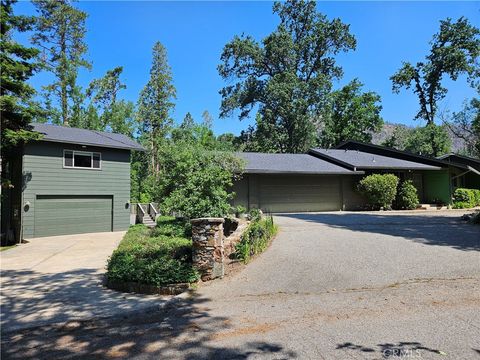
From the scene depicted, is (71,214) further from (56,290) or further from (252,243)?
(252,243)

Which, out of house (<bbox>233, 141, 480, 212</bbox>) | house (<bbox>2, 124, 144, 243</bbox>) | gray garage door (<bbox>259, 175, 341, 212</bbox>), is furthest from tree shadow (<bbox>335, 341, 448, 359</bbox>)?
gray garage door (<bbox>259, 175, 341, 212</bbox>)

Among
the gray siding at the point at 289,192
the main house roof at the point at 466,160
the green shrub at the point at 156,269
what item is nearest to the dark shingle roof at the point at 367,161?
the gray siding at the point at 289,192

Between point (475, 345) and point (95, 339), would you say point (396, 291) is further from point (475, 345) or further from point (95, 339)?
point (95, 339)

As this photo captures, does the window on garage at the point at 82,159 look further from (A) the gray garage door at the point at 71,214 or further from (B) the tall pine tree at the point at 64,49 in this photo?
(B) the tall pine tree at the point at 64,49

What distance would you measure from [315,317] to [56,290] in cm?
510

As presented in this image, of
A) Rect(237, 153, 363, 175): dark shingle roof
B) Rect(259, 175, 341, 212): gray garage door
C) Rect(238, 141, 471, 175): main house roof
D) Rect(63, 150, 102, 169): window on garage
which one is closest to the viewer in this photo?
Rect(63, 150, 102, 169): window on garage

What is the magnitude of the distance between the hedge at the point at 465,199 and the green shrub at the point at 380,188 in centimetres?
524

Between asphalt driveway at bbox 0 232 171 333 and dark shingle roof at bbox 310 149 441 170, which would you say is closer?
asphalt driveway at bbox 0 232 171 333

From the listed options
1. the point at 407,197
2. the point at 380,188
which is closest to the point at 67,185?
the point at 380,188

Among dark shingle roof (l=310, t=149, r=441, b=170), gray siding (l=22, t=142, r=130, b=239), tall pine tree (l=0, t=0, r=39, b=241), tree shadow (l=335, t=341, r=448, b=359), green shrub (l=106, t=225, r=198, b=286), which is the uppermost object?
tall pine tree (l=0, t=0, r=39, b=241)

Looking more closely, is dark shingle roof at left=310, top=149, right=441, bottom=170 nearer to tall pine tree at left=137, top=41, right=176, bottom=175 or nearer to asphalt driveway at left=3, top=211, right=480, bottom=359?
asphalt driveway at left=3, top=211, right=480, bottom=359

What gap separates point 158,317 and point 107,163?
14.4 metres

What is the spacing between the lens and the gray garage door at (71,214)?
16.0 m

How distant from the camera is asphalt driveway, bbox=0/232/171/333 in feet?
17.9
